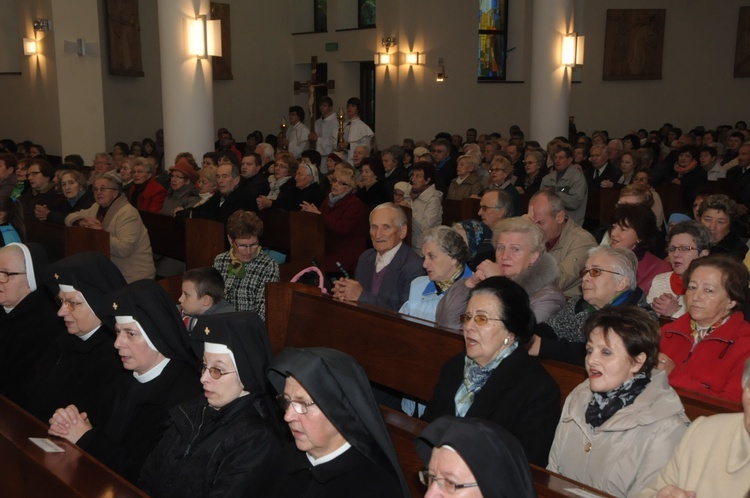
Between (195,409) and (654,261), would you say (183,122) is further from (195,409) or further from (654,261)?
(195,409)

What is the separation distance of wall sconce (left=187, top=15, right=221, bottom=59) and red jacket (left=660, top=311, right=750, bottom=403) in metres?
8.07

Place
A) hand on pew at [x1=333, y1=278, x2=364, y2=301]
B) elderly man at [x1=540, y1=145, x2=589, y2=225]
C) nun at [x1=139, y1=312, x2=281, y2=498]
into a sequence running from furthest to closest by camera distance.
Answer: elderly man at [x1=540, y1=145, x2=589, y2=225]
hand on pew at [x1=333, y1=278, x2=364, y2=301]
nun at [x1=139, y1=312, x2=281, y2=498]

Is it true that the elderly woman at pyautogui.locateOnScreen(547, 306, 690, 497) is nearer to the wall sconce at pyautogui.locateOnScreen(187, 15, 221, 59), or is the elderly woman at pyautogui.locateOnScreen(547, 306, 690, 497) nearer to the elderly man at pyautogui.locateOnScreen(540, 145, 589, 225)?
the elderly man at pyautogui.locateOnScreen(540, 145, 589, 225)

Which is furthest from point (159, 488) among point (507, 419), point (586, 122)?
point (586, 122)

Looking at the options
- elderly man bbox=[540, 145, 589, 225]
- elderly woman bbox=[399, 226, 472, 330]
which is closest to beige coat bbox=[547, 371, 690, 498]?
elderly woman bbox=[399, 226, 472, 330]

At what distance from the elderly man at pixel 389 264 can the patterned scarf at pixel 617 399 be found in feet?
7.15

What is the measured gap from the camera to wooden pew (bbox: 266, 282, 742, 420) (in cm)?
375

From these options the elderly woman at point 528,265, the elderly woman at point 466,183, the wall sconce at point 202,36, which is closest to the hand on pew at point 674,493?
the elderly woman at point 528,265

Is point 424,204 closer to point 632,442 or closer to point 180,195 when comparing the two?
point 180,195

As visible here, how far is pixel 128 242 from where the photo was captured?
6.62 meters

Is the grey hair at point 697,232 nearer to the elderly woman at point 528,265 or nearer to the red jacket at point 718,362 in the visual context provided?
the elderly woman at point 528,265

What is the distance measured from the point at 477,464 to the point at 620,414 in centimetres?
108

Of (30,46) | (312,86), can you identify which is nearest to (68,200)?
(30,46)

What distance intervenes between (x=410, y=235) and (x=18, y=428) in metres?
5.03
